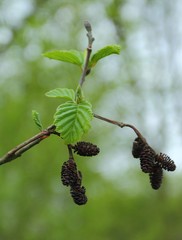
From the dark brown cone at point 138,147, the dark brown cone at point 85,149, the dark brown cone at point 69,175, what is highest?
the dark brown cone at point 138,147

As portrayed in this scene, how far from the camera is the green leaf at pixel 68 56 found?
63.0 inches

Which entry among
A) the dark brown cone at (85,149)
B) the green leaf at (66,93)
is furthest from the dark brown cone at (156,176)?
the green leaf at (66,93)

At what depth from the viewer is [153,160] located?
149 centimetres

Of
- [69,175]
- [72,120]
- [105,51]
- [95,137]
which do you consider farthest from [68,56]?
[95,137]

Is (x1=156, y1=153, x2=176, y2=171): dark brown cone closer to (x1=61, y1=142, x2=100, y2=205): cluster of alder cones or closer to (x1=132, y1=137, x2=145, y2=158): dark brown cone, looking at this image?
(x1=132, y1=137, x2=145, y2=158): dark brown cone

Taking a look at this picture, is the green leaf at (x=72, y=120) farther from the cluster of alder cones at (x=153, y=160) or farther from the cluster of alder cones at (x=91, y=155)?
the cluster of alder cones at (x=153, y=160)

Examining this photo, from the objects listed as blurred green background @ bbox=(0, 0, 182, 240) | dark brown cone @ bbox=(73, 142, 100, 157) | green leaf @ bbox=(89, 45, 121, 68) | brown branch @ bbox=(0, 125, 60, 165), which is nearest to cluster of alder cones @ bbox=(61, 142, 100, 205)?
dark brown cone @ bbox=(73, 142, 100, 157)

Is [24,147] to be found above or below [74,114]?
below

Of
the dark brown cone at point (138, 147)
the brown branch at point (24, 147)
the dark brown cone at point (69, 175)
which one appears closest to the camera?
the brown branch at point (24, 147)

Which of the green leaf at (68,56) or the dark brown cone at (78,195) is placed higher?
the green leaf at (68,56)

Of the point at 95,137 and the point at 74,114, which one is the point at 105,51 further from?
the point at 95,137

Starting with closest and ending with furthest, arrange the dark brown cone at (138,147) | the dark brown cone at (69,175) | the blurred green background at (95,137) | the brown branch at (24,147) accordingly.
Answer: the brown branch at (24,147) < the dark brown cone at (69,175) < the dark brown cone at (138,147) < the blurred green background at (95,137)

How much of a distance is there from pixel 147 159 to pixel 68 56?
1.14 feet

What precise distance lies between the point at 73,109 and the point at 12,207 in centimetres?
831
